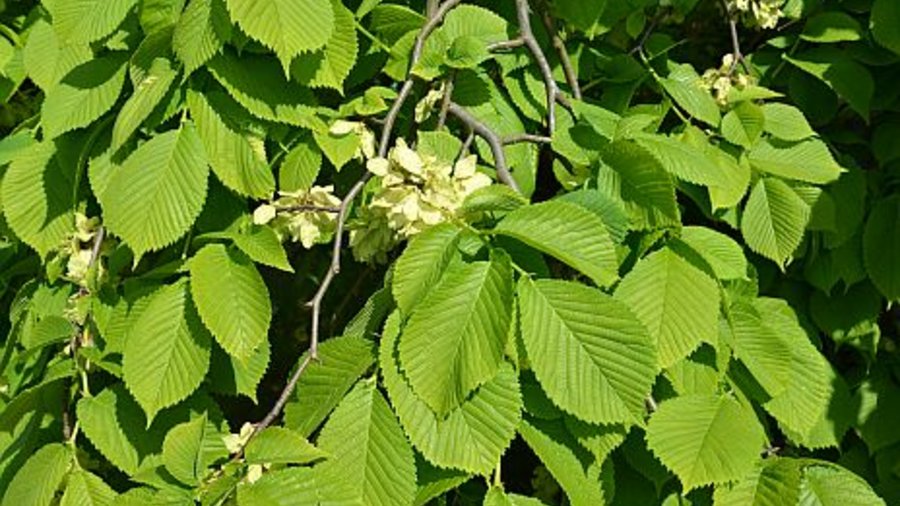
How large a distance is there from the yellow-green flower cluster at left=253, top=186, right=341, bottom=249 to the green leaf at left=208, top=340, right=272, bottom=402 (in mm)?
162

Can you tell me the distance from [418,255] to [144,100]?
0.48 m

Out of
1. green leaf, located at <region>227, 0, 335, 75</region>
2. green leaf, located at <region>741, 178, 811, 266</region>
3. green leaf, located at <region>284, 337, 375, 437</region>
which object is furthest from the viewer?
green leaf, located at <region>741, 178, 811, 266</region>

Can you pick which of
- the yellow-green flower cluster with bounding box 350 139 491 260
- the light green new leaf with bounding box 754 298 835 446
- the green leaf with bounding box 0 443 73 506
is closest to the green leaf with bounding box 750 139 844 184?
A: the light green new leaf with bounding box 754 298 835 446

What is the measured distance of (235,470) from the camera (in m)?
1.16

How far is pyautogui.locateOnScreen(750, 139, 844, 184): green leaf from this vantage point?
5.64ft

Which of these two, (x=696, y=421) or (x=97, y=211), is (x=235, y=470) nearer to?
(x=696, y=421)

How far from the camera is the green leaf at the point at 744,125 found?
1.68 metres

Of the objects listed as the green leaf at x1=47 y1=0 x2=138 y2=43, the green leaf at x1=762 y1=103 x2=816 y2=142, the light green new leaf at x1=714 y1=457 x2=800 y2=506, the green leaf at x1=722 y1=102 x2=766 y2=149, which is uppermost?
the green leaf at x1=47 y1=0 x2=138 y2=43

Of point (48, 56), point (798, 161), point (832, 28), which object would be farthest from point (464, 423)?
point (832, 28)

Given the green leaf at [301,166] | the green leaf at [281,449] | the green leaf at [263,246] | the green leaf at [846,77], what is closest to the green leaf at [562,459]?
the green leaf at [281,449]

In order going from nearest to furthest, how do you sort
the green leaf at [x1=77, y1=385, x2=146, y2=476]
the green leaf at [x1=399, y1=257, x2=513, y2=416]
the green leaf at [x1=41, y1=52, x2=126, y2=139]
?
the green leaf at [x1=399, y1=257, x2=513, y2=416] → the green leaf at [x1=77, y1=385, x2=146, y2=476] → the green leaf at [x1=41, y1=52, x2=126, y2=139]

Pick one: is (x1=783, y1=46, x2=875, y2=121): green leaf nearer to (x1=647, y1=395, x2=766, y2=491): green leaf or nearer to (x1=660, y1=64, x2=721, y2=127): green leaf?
(x1=660, y1=64, x2=721, y2=127): green leaf

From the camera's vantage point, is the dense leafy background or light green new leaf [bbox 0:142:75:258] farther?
light green new leaf [bbox 0:142:75:258]

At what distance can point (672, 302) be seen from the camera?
132 cm
